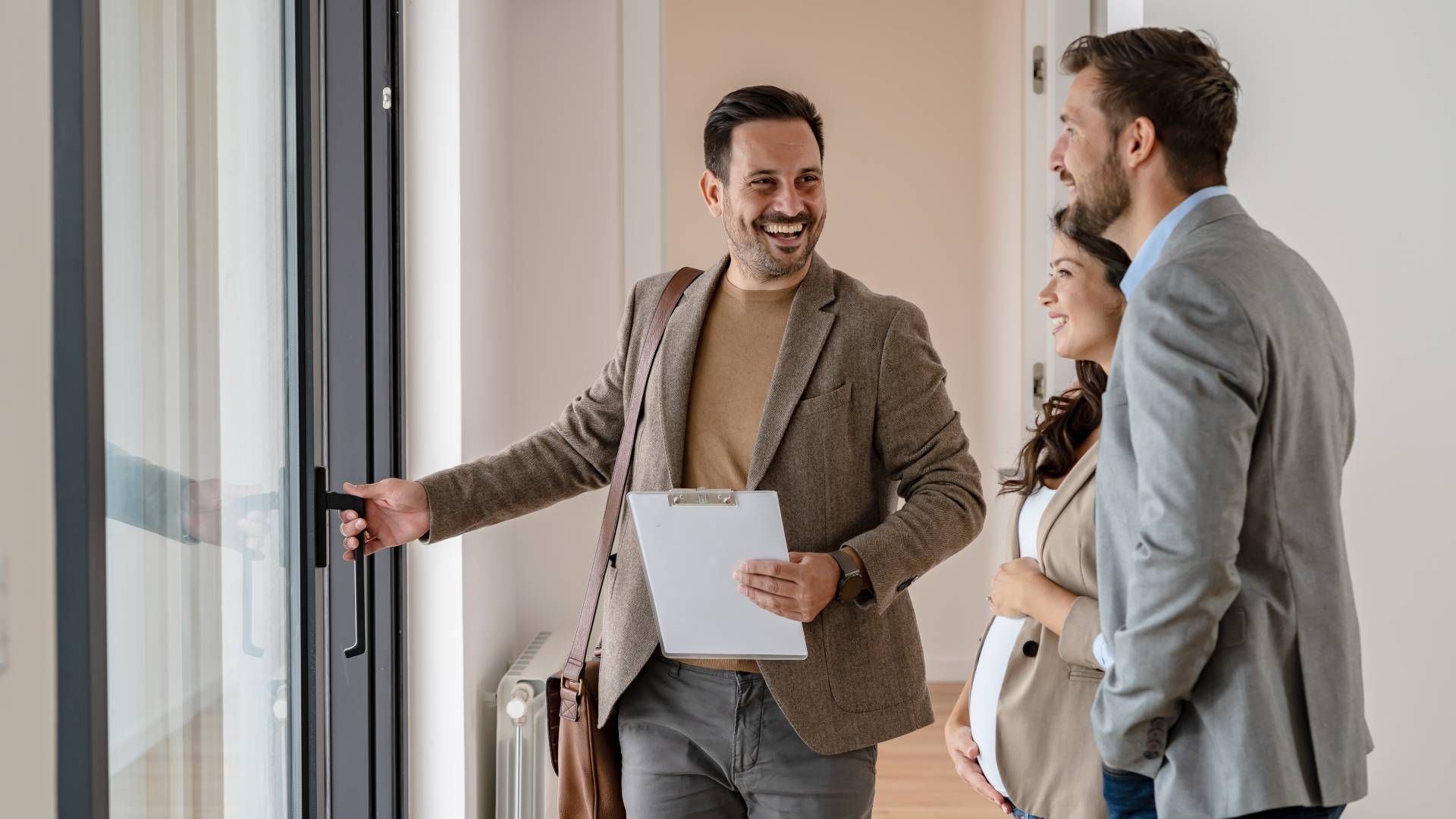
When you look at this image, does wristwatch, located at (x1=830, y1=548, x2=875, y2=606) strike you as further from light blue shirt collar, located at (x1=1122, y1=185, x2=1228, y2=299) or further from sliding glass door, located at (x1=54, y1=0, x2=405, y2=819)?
sliding glass door, located at (x1=54, y1=0, x2=405, y2=819)

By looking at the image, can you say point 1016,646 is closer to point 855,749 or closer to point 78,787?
point 855,749

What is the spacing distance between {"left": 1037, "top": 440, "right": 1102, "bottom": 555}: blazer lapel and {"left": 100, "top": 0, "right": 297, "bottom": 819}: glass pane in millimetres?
1047

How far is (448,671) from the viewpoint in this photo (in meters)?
2.50

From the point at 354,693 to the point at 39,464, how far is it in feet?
4.54

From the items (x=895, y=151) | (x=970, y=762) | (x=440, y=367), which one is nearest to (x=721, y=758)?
(x=970, y=762)

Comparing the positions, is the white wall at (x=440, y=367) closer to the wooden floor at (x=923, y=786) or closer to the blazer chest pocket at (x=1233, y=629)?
the wooden floor at (x=923, y=786)

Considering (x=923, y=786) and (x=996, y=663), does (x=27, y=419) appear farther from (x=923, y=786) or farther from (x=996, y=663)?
(x=923, y=786)

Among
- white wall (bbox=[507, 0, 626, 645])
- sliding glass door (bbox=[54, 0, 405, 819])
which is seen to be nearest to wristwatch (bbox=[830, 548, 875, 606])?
sliding glass door (bbox=[54, 0, 405, 819])

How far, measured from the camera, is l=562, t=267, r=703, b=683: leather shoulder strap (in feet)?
5.57

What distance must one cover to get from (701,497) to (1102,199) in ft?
1.94

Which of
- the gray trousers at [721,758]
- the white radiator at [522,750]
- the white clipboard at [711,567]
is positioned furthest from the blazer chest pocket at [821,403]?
the white radiator at [522,750]

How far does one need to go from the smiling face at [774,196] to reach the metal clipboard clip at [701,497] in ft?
1.28

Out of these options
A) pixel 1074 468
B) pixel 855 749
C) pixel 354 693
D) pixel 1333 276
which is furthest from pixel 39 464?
pixel 1333 276

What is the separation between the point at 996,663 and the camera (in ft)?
5.38
